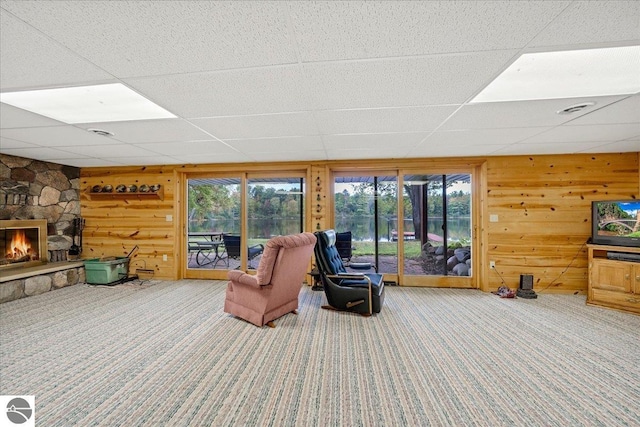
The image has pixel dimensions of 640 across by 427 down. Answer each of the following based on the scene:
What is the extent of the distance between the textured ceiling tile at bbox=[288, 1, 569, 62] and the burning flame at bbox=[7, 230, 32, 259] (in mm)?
5851

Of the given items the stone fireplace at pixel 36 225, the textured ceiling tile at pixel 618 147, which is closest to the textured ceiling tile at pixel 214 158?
the stone fireplace at pixel 36 225

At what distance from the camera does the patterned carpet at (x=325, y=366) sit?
5.70 feet

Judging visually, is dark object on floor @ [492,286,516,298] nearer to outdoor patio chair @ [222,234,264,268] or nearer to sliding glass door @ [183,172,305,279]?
sliding glass door @ [183,172,305,279]

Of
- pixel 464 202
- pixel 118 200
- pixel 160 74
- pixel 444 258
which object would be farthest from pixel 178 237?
pixel 464 202

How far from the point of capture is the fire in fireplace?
4273 millimetres

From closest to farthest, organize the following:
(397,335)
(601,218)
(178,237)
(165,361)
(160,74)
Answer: (160,74) < (165,361) < (397,335) < (601,218) < (178,237)

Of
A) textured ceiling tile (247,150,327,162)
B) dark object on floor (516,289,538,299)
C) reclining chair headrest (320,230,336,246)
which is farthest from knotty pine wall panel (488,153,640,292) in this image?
textured ceiling tile (247,150,327,162)

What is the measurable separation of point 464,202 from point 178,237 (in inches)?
213

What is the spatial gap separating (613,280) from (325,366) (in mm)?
4051

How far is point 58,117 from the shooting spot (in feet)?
8.69

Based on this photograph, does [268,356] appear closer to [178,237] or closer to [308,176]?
[308,176]

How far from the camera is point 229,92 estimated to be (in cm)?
210

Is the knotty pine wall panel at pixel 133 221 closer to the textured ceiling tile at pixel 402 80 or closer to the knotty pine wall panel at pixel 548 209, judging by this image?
the textured ceiling tile at pixel 402 80

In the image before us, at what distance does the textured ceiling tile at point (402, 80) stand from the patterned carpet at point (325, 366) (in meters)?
2.24
